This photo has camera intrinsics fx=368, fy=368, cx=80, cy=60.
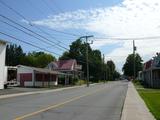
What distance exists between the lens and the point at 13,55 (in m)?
141

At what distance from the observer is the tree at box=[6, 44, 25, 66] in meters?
134

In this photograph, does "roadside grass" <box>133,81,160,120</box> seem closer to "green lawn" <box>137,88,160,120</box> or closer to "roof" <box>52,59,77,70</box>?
"green lawn" <box>137,88,160,120</box>

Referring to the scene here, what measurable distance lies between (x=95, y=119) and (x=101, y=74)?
11856 centimetres

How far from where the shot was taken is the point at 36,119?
14.2 m

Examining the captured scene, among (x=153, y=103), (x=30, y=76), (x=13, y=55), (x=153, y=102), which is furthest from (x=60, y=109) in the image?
(x=13, y=55)

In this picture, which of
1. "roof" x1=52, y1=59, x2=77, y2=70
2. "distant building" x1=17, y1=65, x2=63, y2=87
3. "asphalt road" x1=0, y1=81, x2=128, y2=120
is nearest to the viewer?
"asphalt road" x1=0, y1=81, x2=128, y2=120

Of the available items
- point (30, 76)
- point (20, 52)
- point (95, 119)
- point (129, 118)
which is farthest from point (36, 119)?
point (20, 52)

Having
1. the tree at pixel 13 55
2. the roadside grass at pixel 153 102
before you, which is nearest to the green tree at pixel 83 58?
the tree at pixel 13 55

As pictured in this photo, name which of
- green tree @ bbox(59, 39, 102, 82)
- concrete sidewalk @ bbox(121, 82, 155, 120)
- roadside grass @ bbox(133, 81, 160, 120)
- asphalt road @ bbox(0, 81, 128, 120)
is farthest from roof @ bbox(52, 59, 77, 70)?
concrete sidewalk @ bbox(121, 82, 155, 120)

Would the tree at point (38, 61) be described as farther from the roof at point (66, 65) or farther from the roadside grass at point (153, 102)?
the roadside grass at point (153, 102)

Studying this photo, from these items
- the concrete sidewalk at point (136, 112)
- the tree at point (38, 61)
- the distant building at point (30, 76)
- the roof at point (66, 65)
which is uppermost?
the tree at point (38, 61)

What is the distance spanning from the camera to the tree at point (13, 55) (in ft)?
440

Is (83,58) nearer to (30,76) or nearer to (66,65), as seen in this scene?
(66,65)

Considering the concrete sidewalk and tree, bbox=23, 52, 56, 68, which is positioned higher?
tree, bbox=23, 52, 56, 68
